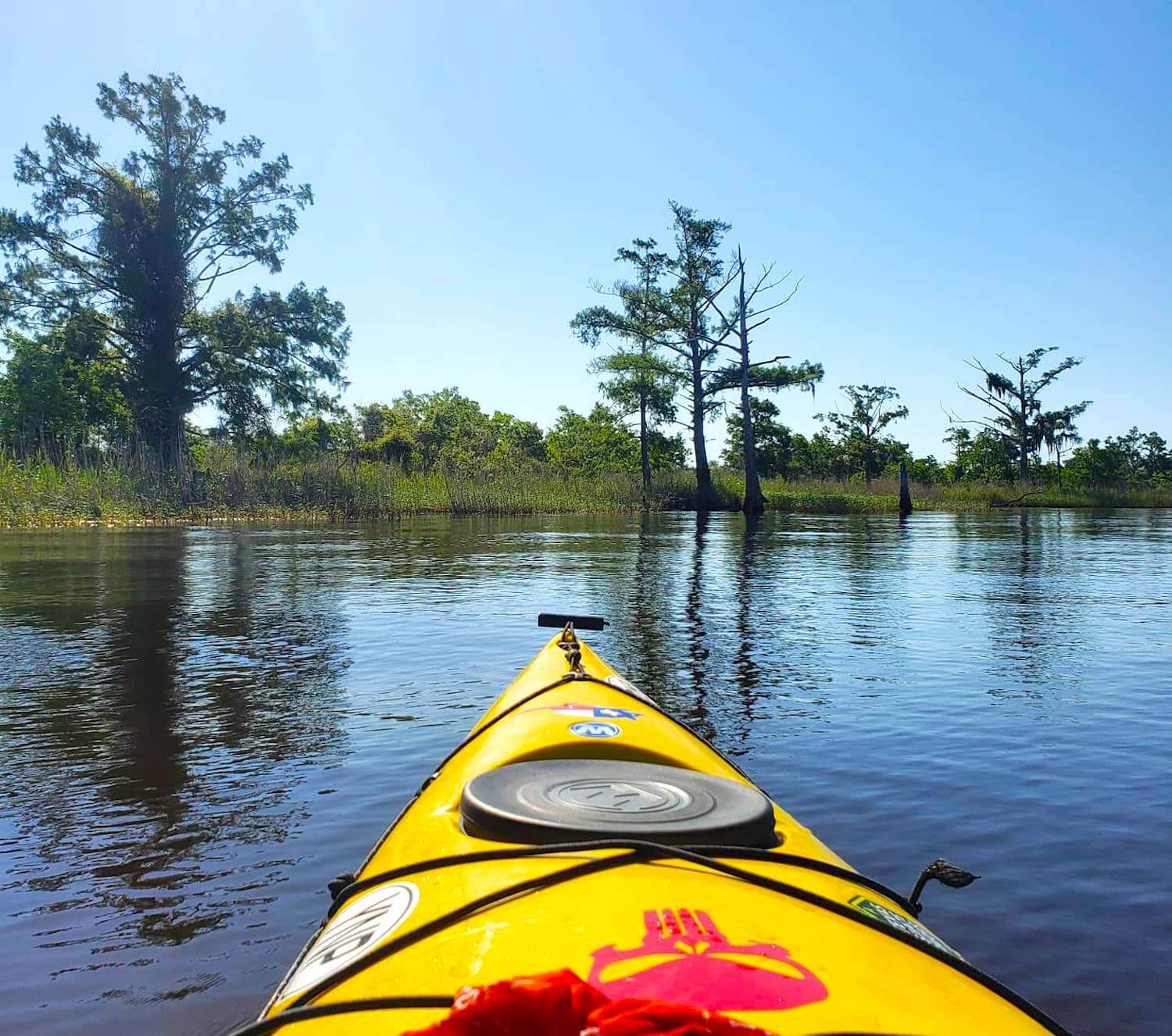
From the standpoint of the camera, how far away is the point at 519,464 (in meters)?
33.6

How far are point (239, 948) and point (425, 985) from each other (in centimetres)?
171

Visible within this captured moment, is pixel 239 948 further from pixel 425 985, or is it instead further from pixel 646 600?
pixel 646 600

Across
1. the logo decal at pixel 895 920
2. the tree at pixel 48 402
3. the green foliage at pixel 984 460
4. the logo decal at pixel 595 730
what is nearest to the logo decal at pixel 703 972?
the logo decal at pixel 895 920

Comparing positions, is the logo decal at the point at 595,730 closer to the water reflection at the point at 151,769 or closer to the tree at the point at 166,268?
the water reflection at the point at 151,769

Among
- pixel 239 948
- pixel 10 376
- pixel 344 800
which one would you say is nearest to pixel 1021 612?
pixel 344 800

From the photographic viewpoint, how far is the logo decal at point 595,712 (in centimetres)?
301

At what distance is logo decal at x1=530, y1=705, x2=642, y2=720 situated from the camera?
3014 millimetres

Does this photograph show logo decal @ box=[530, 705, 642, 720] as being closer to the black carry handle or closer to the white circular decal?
the white circular decal

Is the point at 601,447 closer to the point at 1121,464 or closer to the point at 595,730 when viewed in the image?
the point at 1121,464

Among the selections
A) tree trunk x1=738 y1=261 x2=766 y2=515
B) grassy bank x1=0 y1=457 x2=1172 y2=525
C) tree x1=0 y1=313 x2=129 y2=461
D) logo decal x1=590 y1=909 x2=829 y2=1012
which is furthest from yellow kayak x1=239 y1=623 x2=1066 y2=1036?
tree x1=0 y1=313 x2=129 y2=461

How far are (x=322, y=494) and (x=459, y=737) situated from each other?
22785mm

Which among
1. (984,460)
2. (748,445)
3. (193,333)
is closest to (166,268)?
(193,333)

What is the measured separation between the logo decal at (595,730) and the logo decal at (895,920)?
922 millimetres

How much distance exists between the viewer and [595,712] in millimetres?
3096
